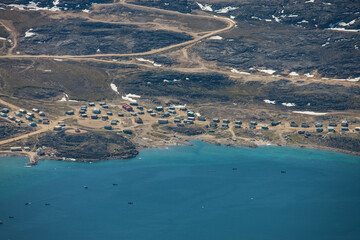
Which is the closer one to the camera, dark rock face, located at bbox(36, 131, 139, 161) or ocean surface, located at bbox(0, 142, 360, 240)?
ocean surface, located at bbox(0, 142, 360, 240)

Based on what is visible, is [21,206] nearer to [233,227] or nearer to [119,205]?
[119,205]

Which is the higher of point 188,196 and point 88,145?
point 88,145

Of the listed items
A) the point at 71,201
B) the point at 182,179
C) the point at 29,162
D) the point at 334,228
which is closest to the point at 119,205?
the point at 71,201

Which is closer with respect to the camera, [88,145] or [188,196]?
[188,196]
